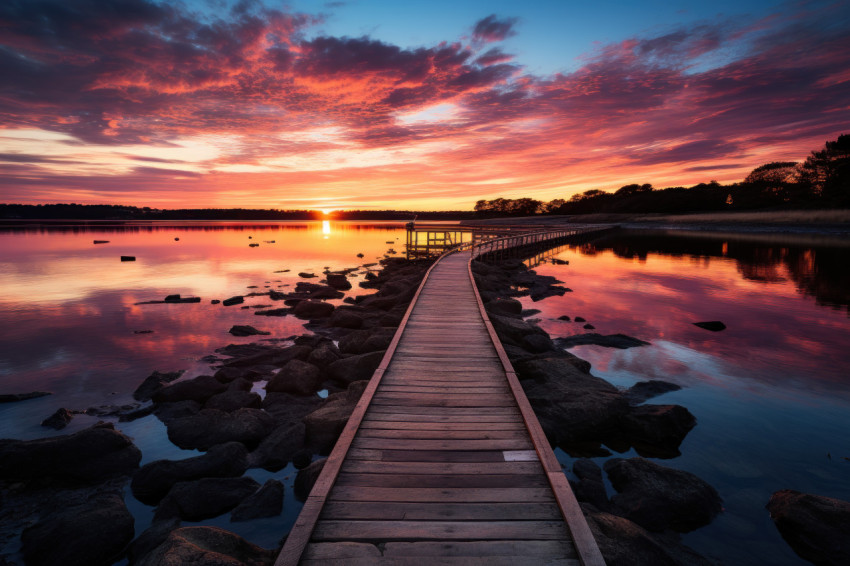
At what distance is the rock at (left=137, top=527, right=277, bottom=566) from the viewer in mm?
3348

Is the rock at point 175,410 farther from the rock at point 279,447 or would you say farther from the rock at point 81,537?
the rock at point 81,537

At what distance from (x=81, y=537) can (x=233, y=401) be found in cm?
403

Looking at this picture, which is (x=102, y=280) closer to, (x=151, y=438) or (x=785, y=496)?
(x=151, y=438)

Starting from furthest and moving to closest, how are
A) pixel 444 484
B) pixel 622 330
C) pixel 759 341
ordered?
pixel 622 330, pixel 759 341, pixel 444 484

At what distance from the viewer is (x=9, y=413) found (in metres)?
8.91

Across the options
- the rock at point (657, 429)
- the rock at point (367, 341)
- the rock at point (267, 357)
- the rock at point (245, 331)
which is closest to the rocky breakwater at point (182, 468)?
the rock at point (267, 357)

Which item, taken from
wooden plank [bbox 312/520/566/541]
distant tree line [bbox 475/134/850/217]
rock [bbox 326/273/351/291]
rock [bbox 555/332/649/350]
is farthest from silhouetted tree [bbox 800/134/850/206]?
wooden plank [bbox 312/520/566/541]

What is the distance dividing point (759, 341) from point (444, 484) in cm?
1542

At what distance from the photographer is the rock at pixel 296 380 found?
31.2 feet

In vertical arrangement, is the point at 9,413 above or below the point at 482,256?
below

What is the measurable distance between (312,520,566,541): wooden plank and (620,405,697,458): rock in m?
4.61

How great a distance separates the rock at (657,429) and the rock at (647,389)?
148 centimetres

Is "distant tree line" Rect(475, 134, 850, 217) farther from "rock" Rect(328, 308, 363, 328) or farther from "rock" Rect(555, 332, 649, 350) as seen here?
"rock" Rect(328, 308, 363, 328)

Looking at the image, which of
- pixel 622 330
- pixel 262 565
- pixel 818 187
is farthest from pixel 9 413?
pixel 818 187
